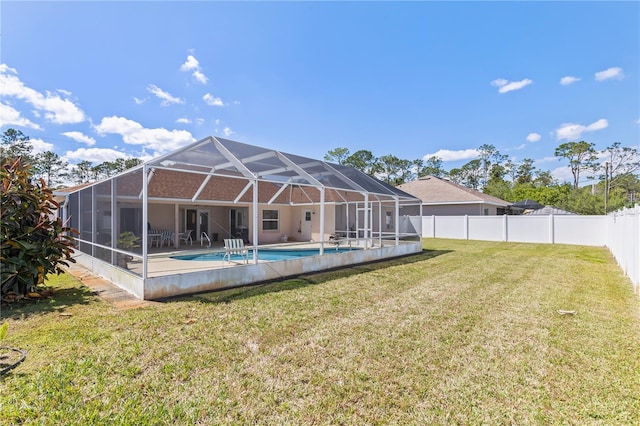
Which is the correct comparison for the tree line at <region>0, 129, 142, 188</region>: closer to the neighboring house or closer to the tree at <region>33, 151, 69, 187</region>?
the tree at <region>33, 151, 69, 187</region>

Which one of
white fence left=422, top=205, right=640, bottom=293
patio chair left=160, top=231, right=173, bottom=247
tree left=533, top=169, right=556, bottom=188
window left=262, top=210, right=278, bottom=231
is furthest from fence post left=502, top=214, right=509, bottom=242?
tree left=533, top=169, right=556, bottom=188

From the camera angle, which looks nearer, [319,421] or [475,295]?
[319,421]

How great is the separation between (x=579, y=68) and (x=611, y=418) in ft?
75.9

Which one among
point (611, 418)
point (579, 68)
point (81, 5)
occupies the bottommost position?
point (611, 418)

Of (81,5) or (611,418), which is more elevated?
(81,5)

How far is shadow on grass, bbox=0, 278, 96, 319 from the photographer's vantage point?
5418 millimetres

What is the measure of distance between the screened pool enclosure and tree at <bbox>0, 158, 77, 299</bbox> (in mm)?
1233

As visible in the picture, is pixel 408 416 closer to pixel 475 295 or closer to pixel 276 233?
pixel 475 295

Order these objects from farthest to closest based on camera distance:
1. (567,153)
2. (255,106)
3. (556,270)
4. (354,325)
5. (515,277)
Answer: (567,153), (255,106), (556,270), (515,277), (354,325)

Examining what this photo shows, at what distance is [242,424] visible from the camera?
8.35 feet

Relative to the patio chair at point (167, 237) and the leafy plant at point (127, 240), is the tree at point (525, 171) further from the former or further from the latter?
the leafy plant at point (127, 240)

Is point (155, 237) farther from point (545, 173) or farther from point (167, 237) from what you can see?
point (545, 173)

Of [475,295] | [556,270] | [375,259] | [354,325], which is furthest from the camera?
[375,259]

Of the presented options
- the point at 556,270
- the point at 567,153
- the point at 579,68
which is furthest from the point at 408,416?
the point at 567,153
